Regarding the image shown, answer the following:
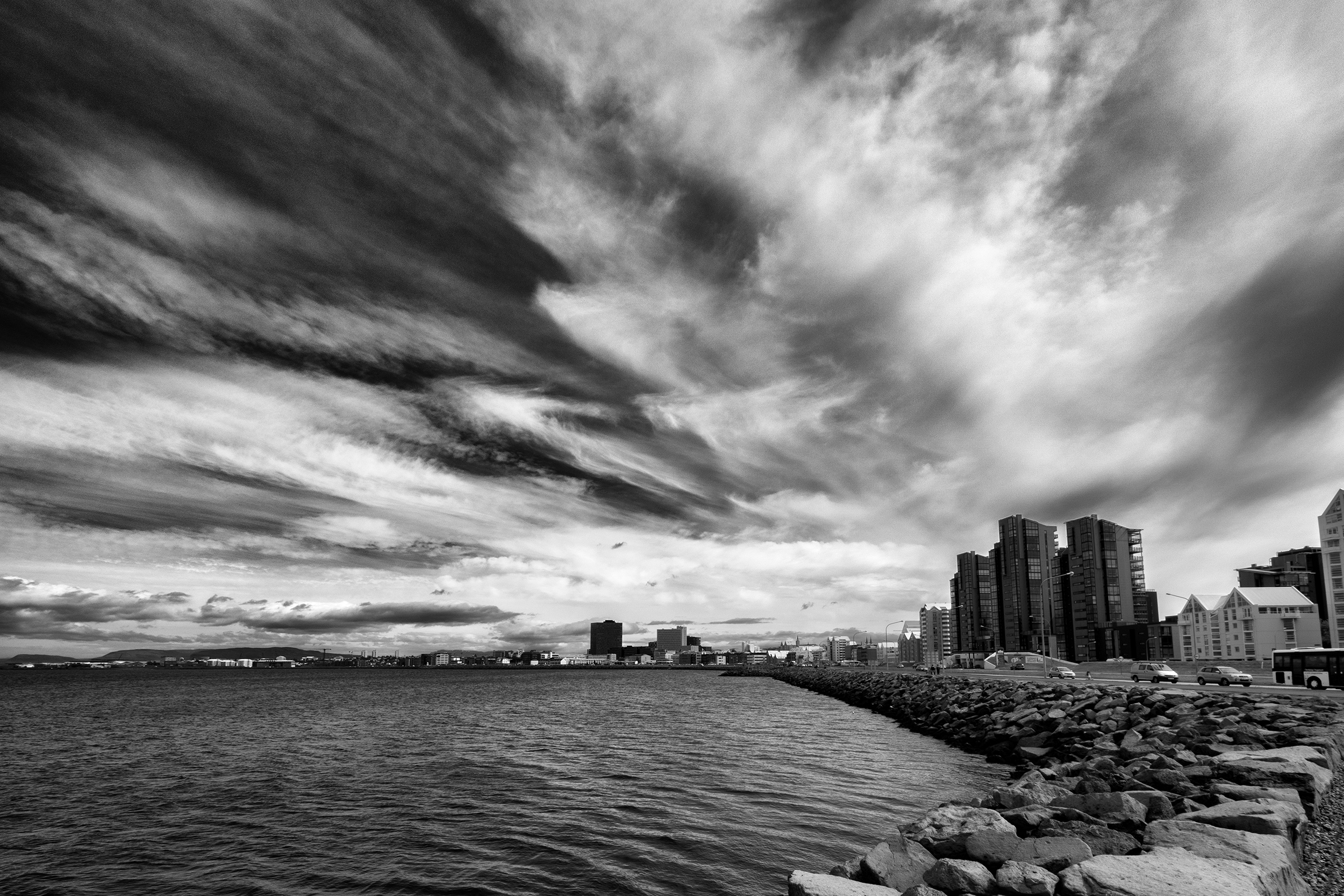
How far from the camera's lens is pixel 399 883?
17.0 meters

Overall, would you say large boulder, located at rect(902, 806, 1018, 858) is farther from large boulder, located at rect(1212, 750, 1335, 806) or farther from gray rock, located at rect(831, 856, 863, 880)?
large boulder, located at rect(1212, 750, 1335, 806)

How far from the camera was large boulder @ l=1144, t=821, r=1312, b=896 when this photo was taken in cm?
945

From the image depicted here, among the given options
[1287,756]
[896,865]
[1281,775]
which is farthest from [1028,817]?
[1287,756]

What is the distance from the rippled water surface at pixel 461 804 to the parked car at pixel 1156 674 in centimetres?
2571

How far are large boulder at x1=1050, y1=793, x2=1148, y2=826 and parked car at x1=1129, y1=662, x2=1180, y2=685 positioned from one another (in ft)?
175

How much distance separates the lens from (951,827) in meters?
15.1

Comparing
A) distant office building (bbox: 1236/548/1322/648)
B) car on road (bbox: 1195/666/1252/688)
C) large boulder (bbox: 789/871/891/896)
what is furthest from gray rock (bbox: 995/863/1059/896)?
distant office building (bbox: 1236/548/1322/648)

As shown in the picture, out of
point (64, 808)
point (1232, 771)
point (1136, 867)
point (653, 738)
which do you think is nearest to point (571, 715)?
point (653, 738)

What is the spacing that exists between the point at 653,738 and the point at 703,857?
28.3 m

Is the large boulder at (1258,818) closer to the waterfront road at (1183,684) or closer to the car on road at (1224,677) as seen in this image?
the waterfront road at (1183,684)

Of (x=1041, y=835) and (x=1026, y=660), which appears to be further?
(x=1026, y=660)

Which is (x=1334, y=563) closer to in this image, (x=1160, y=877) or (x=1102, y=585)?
(x=1102, y=585)

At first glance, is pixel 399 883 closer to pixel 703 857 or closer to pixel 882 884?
pixel 703 857

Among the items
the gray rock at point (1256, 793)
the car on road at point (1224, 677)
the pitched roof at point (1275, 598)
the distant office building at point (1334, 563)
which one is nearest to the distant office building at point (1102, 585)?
the pitched roof at point (1275, 598)
